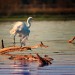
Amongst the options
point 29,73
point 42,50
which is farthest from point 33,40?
point 29,73

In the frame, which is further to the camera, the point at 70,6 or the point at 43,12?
the point at 70,6

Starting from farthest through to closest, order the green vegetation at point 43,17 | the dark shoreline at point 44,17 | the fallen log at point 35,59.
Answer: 1. the green vegetation at point 43,17
2. the dark shoreline at point 44,17
3. the fallen log at point 35,59

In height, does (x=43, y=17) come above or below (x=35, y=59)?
above

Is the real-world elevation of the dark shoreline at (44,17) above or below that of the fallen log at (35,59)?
above

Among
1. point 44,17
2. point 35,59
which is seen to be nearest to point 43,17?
point 44,17

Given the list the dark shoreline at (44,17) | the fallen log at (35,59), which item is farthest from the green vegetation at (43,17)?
the fallen log at (35,59)

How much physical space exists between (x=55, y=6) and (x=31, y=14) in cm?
506

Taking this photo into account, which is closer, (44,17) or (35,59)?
(35,59)

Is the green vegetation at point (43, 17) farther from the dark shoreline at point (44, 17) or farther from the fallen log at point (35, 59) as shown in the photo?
the fallen log at point (35, 59)

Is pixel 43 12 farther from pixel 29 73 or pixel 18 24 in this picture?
pixel 29 73

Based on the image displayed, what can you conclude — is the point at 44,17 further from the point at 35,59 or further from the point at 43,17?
the point at 35,59

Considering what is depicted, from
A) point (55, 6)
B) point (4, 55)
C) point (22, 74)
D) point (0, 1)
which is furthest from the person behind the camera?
point (0, 1)

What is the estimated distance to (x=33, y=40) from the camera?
2525cm

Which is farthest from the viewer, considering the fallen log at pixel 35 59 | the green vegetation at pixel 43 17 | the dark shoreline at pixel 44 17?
the green vegetation at pixel 43 17
